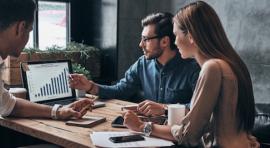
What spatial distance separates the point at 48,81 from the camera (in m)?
2.57

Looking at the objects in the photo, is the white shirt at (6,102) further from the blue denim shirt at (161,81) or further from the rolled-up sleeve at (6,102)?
the blue denim shirt at (161,81)

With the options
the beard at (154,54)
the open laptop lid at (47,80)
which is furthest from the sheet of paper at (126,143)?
the beard at (154,54)

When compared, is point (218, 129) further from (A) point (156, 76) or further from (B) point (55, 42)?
(B) point (55, 42)

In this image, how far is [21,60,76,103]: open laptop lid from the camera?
2.47 metres

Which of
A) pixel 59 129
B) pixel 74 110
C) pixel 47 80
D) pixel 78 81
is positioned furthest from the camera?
pixel 78 81

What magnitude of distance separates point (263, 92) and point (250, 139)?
1311mm

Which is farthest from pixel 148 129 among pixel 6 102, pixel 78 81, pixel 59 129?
pixel 78 81

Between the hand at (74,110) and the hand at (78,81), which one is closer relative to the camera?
the hand at (74,110)

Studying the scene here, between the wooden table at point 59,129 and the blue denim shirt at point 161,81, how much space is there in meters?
0.44

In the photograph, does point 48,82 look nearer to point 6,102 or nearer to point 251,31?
point 6,102

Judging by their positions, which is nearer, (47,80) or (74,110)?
(74,110)

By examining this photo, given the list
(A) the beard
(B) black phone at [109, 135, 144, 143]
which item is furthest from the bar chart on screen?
(B) black phone at [109, 135, 144, 143]

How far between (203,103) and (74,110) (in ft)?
2.69

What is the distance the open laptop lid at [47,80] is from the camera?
97.2 inches
